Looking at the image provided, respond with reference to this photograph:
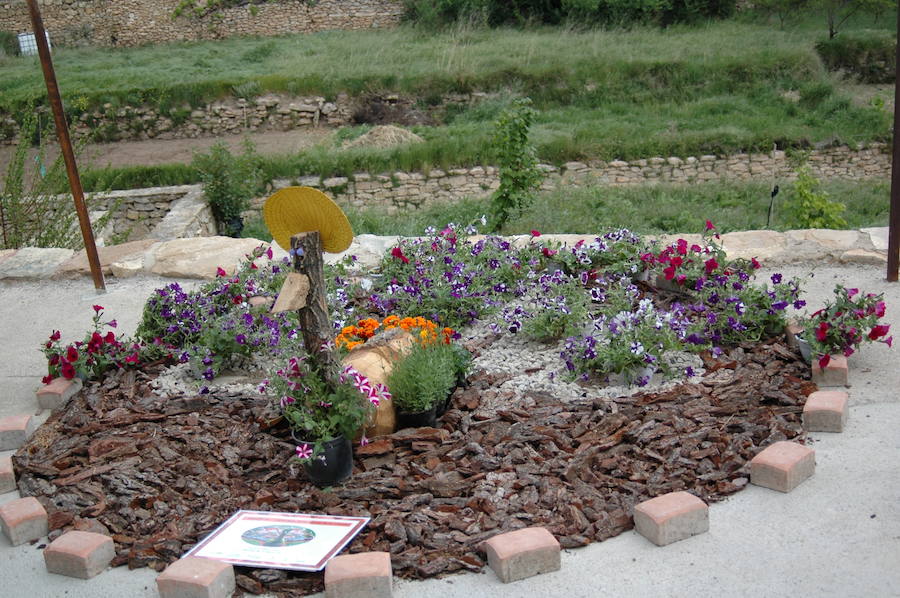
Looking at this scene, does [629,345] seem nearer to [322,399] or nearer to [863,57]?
[322,399]

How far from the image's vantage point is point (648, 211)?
392 inches

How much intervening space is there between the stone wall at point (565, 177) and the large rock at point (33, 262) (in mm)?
5950

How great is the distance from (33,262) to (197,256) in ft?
4.39

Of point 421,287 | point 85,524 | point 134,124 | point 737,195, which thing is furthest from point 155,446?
point 134,124

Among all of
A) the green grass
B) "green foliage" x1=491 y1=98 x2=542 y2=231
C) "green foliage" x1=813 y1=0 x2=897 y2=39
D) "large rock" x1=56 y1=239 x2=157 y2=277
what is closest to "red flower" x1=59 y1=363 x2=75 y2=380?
"large rock" x1=56 y1=239 x2=157 y2=277

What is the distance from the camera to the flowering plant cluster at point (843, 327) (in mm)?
3824

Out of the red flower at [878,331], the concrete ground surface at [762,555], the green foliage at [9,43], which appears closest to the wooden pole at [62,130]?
the concrete ground surface at [762,555]

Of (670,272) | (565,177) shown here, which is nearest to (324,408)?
(670,272)

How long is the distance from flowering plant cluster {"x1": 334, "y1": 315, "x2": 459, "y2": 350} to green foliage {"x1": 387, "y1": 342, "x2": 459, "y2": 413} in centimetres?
21

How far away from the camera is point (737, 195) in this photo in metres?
11.1

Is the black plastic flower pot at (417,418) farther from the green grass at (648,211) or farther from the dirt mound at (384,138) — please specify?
the dirt mound at (384,138)

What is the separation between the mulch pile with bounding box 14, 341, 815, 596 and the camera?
9.75 feet

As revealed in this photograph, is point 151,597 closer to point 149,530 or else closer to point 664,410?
point 149,530

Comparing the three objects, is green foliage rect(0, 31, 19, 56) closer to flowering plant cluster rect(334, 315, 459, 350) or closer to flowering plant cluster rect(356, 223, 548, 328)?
flowering plant cluster rect(356, 223, 548, 328)
